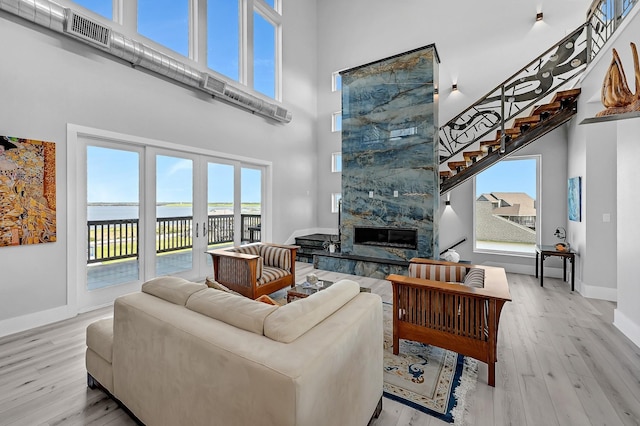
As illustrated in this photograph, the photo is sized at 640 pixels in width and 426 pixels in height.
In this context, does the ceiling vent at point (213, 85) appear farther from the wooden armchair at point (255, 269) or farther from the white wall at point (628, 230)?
the white wall at point (628, 230)

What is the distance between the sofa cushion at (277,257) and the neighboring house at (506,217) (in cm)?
422

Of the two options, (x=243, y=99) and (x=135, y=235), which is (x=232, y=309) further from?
(x=243, y=99)

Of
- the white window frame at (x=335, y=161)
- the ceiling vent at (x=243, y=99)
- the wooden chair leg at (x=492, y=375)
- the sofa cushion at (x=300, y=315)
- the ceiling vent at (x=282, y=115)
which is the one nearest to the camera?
the sofa cushion at (x=300, y=315)

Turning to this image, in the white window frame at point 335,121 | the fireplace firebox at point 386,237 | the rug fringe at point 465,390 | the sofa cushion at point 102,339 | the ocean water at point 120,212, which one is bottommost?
the rug fringe at point 465,390

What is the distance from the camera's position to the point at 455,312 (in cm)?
235

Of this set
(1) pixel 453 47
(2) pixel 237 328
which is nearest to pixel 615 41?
(1) pixel 453 47

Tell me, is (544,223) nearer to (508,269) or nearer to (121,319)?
(508,269)

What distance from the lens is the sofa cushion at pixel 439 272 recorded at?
2967 mm

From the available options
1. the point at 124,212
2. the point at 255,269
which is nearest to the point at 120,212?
the point at 124,212

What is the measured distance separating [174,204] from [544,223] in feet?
22.3

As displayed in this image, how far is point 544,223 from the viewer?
5.39 metres

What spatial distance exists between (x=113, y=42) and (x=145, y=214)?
2312 mm

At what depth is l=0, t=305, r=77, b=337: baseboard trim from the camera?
9.79 ft

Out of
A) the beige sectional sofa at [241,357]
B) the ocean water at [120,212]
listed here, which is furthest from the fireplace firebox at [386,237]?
the beige sectional sofa at [241,357]
